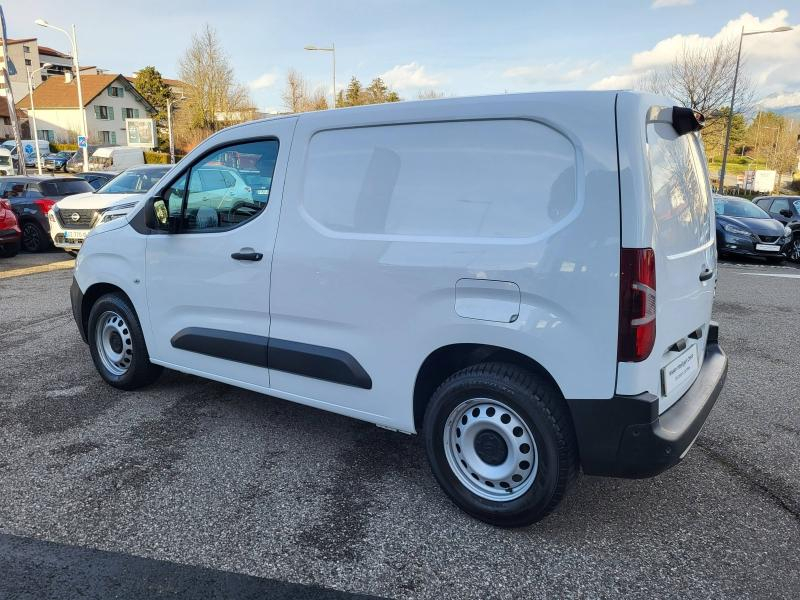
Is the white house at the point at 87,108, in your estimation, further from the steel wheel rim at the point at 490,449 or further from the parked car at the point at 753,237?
the steel wheel rim at the point at 490,449

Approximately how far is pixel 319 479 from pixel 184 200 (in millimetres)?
2065

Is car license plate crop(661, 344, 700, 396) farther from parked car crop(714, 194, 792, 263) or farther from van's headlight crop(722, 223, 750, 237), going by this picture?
van's headlight crop(722, 223, 750, 237)

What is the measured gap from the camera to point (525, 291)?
2633 mm

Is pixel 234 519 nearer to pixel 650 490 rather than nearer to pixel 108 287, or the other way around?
pixel 650 490

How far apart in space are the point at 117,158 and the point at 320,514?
36.0 metres

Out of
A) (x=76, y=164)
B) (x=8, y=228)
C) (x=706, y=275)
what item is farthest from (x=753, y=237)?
(x=76, y=164)

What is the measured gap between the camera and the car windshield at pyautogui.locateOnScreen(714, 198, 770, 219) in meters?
14.4

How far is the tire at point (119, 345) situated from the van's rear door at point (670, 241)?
3.53 metres

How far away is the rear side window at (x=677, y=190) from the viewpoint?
8.57 feet

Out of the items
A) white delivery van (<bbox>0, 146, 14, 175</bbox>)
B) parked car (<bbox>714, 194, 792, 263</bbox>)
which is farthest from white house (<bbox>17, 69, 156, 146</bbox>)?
parked car (<bbox>714, 194, 792, 263</bbox>)

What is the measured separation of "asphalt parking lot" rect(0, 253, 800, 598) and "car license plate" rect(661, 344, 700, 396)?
0.72 metres

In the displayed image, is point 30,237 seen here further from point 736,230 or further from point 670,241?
point 736,230

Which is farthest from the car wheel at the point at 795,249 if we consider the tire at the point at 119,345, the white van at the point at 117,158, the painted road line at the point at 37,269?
the white van at the point at 117,158

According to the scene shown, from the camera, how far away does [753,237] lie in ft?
44.0
